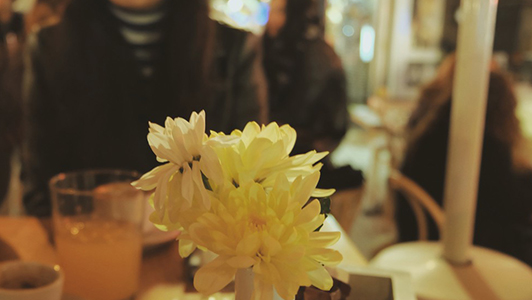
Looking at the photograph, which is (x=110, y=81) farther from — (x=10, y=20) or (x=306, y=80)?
(x=10, y=20)

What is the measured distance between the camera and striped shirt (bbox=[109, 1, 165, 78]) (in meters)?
1.27

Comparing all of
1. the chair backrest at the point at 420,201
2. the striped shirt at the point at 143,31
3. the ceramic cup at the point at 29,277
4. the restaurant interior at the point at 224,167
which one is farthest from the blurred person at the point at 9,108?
the chair backrest at the point at 420,201

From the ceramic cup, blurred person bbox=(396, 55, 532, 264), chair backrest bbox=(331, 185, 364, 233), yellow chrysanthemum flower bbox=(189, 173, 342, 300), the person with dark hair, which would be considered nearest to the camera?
yellow chrysanthemum flower bbox=(189, 173, 342, 300)

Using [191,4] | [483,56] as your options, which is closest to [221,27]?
[191,4]

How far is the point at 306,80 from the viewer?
2.62 m

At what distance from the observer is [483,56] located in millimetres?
740

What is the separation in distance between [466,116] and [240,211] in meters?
0.51

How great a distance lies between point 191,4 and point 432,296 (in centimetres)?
93

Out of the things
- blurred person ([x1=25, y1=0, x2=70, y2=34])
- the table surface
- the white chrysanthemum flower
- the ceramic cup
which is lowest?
the table surface

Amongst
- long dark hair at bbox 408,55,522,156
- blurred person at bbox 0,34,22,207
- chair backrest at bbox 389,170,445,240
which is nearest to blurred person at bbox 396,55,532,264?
long dark hair at bbox 408,55,522,156

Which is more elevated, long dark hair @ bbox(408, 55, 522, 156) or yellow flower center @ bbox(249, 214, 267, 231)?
yellow flower center @ bbox(249, 214, 267, 231)

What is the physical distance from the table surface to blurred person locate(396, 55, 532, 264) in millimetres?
1126

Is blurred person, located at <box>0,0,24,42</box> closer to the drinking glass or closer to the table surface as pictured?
the table surface

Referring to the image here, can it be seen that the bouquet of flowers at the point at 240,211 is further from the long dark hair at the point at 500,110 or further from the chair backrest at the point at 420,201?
the long dark hair at the point at 500,110
